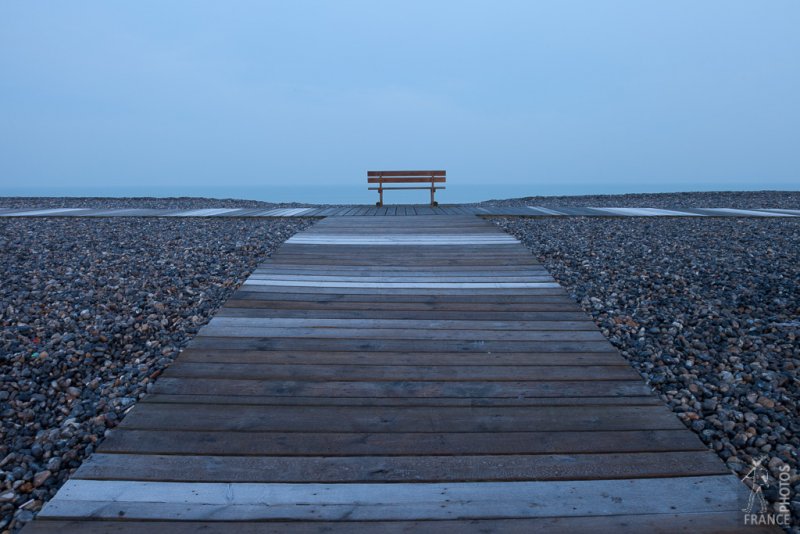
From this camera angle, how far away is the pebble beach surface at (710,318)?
2.56m

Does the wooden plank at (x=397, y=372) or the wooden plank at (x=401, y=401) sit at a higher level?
the wooden plank at (x=397, y=372)

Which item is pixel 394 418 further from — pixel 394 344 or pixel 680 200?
pixel 680 200

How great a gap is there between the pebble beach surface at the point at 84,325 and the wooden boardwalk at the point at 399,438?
0.21m

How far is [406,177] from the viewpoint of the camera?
12.8m

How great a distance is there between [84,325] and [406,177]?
9653 millimetres

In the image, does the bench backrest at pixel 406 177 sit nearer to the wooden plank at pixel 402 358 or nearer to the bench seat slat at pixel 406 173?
the bench seat slat at pixel 406 173

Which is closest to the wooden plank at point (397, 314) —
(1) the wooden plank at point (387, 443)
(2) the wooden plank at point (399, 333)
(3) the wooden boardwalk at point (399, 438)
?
(3) the wooden boardwalk at point (399, 438)

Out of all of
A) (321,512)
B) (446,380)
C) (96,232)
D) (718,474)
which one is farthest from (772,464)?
(96,232)

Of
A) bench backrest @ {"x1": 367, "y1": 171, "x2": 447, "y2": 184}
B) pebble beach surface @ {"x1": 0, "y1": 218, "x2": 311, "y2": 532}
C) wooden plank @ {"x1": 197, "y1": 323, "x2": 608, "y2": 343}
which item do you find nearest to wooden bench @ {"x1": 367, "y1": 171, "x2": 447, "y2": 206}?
bench backrest @ {"x1": 367, "y1": 171, "x2": 447, "y2": 184}

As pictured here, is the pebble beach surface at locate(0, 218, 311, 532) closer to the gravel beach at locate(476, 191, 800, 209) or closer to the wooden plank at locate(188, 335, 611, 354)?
the wooden plank at locate(188, 335, 611, 354)

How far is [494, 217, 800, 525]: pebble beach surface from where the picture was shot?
2561 millimetres

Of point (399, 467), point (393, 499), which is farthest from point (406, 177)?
point (393, 499)

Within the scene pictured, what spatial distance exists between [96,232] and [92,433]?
6098 mm

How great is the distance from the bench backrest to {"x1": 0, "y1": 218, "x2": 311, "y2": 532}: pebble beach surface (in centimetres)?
565
